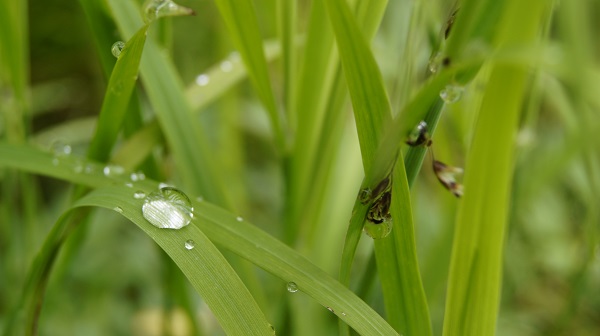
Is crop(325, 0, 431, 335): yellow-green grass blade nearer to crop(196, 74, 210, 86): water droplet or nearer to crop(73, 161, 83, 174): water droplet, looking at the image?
crop(73, 161, 83, 174): water droplet

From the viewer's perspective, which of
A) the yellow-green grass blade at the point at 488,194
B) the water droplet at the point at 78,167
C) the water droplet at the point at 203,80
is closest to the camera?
the yellow-green grass blade at the point at 488,194

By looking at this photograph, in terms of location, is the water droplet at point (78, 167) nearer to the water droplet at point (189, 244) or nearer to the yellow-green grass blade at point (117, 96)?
the yellow-green grass blade at point (117, 96)

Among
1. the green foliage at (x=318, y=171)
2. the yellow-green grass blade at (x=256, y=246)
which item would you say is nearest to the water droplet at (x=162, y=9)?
the green foliage at (x=318, y=171)

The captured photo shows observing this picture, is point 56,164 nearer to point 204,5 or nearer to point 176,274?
point 176,274

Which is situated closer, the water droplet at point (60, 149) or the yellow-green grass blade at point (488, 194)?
the yellow-green grass blade at point (488, 194)

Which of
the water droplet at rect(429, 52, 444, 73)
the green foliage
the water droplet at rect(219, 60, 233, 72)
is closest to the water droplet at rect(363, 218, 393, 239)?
the green foliage

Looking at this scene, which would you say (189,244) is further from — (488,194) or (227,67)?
(227,67)
